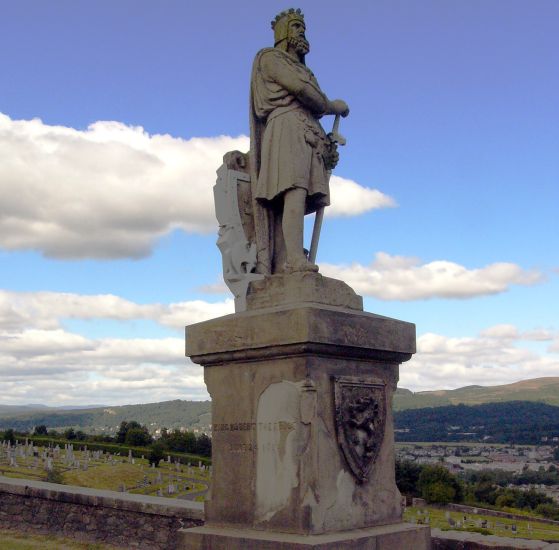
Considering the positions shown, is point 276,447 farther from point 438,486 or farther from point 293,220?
point 438,486

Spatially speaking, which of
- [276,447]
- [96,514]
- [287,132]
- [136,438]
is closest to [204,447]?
[136,438]

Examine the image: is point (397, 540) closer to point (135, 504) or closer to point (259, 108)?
point (259, 108)

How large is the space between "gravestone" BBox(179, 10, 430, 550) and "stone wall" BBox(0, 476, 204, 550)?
413 cm

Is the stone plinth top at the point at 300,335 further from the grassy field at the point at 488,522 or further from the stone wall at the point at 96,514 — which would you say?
the grassy field at the point at 488,522

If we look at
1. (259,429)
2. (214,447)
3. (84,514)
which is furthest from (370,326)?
(84,514)

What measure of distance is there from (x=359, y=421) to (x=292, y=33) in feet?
10.4

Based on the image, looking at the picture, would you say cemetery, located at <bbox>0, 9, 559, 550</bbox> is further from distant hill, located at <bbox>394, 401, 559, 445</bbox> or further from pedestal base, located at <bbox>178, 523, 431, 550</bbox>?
distant hill, located at <bbox>394, 401, 559, 445</bbox>

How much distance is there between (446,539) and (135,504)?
4839 millimetres

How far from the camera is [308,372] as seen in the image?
4996 mm

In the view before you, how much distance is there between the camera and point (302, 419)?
16.2 feet

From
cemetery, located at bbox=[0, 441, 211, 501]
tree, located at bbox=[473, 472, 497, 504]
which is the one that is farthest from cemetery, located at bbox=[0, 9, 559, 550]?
tree, located at bbox=[473, 472, 497, 504]

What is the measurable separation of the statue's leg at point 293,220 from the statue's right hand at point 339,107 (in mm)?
879

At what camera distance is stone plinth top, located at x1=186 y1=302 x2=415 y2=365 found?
4988 mm

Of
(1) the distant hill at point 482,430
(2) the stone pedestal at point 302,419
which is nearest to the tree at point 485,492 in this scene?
(2) the stone pedestal at point 302,419
